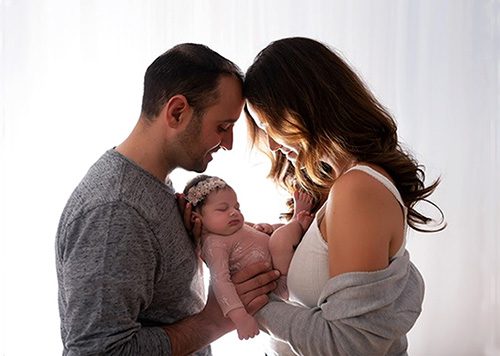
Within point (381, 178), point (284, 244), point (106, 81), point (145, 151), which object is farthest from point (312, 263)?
point (106, 81)

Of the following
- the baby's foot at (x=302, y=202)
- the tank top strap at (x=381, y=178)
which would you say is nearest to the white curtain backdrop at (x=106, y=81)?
the baby's foot at (x=302, y=202)

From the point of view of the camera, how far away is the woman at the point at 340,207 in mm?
1691

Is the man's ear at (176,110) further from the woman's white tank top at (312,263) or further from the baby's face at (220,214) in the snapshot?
the woman's white tank top at (312,263)

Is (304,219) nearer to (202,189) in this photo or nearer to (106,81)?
(202,189)

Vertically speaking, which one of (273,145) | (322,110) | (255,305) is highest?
(322,110)

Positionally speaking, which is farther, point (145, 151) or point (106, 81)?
point (106, 81)

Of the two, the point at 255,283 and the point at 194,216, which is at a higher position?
the point at 194,216

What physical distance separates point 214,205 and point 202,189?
51 mm

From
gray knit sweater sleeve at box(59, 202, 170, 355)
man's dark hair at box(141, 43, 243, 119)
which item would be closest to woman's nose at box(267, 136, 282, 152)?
man's dark hair at box(141, 43, 243, 119)

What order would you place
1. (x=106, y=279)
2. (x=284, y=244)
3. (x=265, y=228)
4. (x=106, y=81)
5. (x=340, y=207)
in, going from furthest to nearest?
(x=106, y=81)
(x=265, y=228)
(x=284, y=244)
(x=340, y=207)
(x=106, y=279)

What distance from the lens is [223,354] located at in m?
2.79

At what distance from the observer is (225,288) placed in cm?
182
